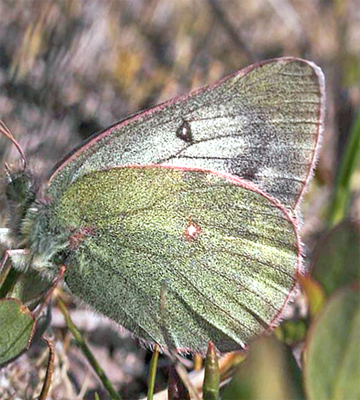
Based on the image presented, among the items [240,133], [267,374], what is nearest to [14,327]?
[267,374]

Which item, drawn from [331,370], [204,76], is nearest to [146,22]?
[204,76]

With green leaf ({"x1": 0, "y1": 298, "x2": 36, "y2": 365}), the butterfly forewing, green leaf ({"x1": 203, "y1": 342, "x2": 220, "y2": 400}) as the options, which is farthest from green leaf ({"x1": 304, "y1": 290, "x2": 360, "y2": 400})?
the butterfly forewing

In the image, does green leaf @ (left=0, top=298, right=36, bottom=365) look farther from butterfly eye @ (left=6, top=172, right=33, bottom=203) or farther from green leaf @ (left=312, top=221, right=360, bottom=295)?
green leaf @ (left=312, top=221, right=360, bottom=295)

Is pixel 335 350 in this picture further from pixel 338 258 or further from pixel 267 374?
pixel 338 258

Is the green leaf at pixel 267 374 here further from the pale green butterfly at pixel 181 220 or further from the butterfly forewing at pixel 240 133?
the butterfly forewing at pixel 240 133

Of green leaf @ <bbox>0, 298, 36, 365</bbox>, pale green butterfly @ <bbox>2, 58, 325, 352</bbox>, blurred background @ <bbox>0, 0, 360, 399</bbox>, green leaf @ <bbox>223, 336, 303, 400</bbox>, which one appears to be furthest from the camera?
blurred background @ <bbox>0, 0, 360, 399</bbox>

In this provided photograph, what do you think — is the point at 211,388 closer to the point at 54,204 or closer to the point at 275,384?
the point at 275,384
